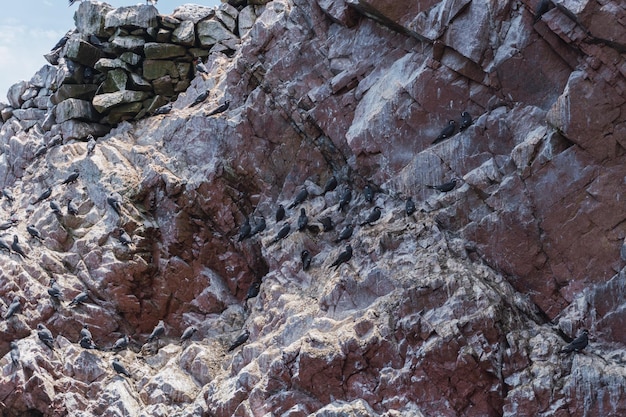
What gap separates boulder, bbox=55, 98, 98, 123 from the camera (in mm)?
30734

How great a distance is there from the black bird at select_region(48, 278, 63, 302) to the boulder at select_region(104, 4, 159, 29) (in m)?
11.4

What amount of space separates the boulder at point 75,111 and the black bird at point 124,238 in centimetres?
699

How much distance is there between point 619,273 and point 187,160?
47.4 feet

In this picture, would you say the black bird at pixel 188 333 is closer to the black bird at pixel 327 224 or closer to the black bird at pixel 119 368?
the black bird at pixel 119 368

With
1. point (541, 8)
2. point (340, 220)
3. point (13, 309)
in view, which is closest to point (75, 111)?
point (13, 309)

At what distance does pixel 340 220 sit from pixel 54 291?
916 centimetres

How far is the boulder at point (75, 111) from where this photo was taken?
1210 inches

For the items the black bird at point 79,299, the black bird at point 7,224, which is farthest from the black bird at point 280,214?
the black bird at point 7,224

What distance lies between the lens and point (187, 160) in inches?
1051

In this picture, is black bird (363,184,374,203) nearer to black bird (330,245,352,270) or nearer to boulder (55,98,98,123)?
black bird (330,245,352,270)

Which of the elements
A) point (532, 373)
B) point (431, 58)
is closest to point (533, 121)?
point (431, 58)

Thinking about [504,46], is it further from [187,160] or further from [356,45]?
[187,160]

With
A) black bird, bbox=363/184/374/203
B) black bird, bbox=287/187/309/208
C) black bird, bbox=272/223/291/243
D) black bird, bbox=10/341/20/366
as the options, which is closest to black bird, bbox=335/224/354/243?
black bird, bbox=363/184/374/203

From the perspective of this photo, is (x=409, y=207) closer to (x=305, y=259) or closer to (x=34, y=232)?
(x=305, y=259)
